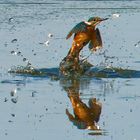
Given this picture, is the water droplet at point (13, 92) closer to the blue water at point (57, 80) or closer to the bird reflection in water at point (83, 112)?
the blue water at point (57, 80)

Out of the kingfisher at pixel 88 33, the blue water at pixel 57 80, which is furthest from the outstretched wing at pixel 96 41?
the blue water at pixel 57 80

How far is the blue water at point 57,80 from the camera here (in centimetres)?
1073

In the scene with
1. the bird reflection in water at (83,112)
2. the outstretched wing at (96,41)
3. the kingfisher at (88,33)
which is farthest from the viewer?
the outstretched wing at (96,41)

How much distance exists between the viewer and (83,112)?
39.3ft

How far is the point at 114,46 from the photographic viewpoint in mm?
20094

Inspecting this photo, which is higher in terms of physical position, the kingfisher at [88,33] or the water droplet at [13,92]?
the kingfisher at [88,33]

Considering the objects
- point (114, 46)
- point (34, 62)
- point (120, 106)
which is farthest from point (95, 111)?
point (114, 46)

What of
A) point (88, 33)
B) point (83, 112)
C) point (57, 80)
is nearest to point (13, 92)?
point (83, 112)

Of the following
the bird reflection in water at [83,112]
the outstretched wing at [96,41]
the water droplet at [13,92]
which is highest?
the outstretched wing at [96,41]

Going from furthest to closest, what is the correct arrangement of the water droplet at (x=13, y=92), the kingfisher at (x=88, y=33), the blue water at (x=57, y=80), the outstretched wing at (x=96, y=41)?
the outstretched wing at (x=96, y=41), the kingfisher at (x=88, y=33), the water droplet at (x=13, y=92), the blue water at (x=57, y=80)

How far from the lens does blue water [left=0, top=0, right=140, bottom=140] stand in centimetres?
1073

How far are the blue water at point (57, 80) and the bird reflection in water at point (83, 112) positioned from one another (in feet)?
0.29

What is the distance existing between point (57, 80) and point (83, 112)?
318cm

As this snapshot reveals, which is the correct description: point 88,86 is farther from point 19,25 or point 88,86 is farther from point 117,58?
point 19,25
